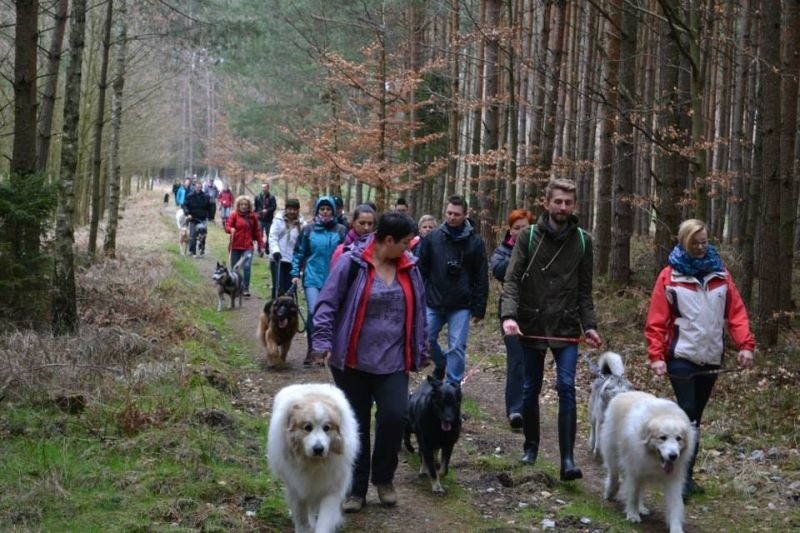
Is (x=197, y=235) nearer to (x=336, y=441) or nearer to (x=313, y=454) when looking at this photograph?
(x=336, y=441)

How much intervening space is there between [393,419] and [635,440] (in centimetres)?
164

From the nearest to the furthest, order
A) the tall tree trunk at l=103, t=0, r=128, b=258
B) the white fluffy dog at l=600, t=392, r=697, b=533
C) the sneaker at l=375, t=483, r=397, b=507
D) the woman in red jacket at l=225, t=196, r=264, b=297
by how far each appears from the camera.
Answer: the white fluffy dog at l=600, t=392, r=697, b=533
the sneaker at l=375, t=483, r=397, b=507
the woman in red jacket at l=225, t=196, r=264, b=297
the tall tree trunk at l=103, t=0, r=128, b=258

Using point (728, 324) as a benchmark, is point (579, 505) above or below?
below

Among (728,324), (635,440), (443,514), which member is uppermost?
(728,324)

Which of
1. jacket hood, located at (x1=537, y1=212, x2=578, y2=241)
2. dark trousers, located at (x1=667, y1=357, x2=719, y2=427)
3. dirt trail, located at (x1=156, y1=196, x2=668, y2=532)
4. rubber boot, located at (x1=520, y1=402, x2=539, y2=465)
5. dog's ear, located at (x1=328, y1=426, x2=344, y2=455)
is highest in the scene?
jacket hood, located at (x1=537, y1=212, x2=578, y2=241)

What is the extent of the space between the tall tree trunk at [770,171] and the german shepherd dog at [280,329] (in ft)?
19.8

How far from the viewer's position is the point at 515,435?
8.38 meters

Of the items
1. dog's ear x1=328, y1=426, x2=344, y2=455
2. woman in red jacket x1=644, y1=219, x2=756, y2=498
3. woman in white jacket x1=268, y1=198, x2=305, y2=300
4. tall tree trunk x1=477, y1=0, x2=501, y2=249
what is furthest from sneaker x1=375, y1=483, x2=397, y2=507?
tall tree trunk x1=477, y1=0, x2=501, y2=249

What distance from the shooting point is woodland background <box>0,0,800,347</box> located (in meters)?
9.96

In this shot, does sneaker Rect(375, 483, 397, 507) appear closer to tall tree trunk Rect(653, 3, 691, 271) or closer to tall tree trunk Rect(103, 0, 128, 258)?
tall tree trunk Rect(653, 3, 691, 271)

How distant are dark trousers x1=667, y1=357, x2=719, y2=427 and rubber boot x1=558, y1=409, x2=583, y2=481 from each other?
815 mm

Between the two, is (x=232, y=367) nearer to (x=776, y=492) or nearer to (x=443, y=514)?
(x=443, y=514)

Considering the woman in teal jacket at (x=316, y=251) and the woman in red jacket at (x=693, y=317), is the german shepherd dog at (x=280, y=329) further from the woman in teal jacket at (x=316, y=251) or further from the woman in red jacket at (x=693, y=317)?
the woman in red jacket at (x=693, y=317)

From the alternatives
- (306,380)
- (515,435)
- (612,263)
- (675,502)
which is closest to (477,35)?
(612,263)
